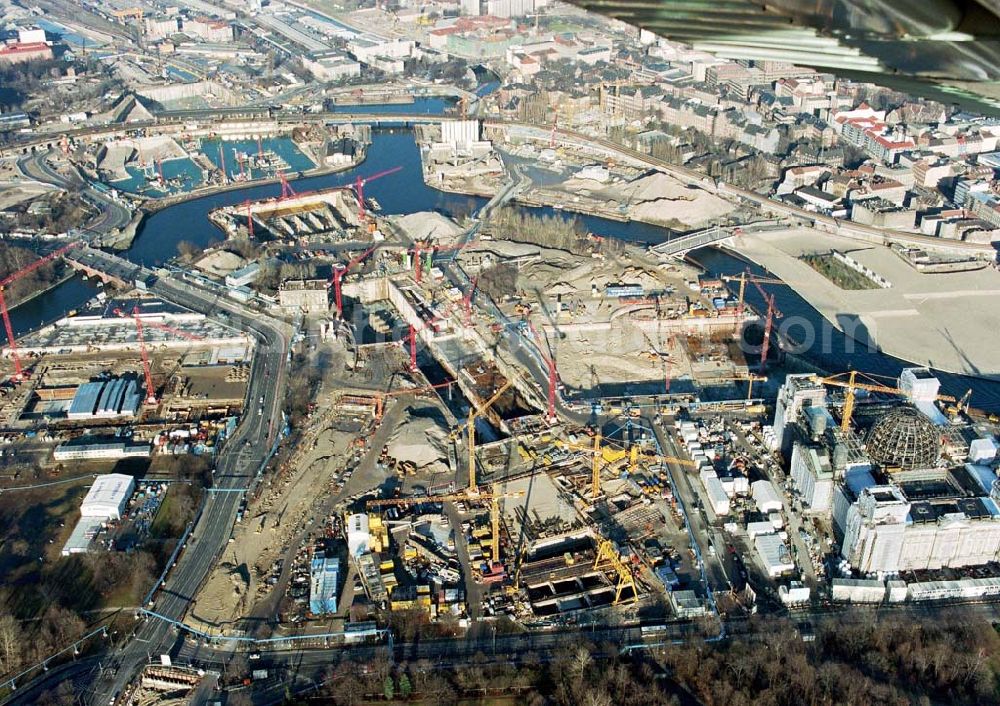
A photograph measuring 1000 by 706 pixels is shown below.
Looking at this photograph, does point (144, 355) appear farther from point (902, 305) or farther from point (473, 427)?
point (902, 305)

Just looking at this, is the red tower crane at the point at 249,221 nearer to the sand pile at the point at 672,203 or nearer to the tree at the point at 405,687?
the sand pile at the point at 672,203

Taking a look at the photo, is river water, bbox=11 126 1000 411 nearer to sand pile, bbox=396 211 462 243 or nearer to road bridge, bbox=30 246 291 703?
sand pile, bbox=396 211 462 243

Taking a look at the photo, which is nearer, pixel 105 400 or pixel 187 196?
pixel 105 400

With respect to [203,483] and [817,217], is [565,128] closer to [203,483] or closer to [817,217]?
[817,217]

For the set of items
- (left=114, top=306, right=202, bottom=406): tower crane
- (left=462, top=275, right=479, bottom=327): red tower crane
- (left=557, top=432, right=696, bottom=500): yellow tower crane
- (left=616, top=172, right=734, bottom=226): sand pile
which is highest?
(left=616, top=172, right=734, bottom=226): sand pile

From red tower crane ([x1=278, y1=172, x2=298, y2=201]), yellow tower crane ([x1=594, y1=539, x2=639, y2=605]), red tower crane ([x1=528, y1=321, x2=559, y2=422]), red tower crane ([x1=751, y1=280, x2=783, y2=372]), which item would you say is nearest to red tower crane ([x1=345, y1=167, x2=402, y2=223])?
red tower crane ([x1=278, y1=172, x2=298, y2=201])

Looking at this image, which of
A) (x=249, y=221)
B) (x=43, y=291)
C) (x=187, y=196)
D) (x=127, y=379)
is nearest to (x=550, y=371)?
(x=127, y=379)

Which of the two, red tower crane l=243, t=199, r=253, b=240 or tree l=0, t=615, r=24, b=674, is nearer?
tree l=0, t=615, r=24, b=674
